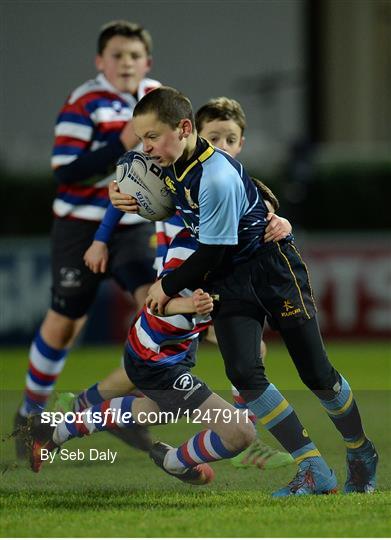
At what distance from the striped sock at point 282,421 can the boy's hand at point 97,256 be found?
5.82ft

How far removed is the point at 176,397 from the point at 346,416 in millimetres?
768

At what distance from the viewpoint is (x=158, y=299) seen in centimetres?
600

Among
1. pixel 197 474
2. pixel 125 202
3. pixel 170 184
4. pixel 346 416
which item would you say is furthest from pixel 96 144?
pixel 346 416

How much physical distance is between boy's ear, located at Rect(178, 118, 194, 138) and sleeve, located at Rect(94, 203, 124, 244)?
136 cm

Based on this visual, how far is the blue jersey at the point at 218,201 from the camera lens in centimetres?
579

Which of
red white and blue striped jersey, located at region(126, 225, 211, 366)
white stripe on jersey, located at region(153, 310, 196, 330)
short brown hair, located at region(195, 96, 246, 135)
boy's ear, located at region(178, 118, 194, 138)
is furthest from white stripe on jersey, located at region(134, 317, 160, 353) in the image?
short brown hair, located at region(195, 96, 246, 135)

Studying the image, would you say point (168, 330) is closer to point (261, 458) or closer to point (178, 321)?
point (178, 321)

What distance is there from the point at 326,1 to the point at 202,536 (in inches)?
618

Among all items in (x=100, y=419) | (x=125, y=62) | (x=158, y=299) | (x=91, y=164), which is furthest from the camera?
(x=125, y=62)

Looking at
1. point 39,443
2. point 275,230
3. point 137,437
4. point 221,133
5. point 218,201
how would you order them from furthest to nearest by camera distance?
point 137,437
point 221,133
point 39,443
point 275,230
point 218,201

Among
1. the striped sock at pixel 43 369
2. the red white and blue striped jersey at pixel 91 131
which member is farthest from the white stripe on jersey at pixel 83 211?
the striped sock at pixel 43 369

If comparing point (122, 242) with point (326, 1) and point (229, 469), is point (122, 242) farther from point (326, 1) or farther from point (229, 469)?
point (326, 1)

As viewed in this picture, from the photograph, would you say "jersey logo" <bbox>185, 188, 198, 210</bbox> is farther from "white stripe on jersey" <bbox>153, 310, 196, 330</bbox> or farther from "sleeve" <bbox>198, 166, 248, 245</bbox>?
"white stripe on jersey" <bbox>153, 310, 196, 330</bbox>

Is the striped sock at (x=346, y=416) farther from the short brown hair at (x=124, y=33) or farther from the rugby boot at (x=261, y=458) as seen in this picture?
the short brown hair at (x=124, y=33)
